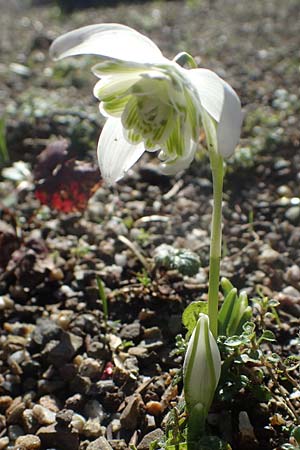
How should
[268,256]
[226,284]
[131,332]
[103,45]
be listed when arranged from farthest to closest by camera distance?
[268,256], [131,332], [226,284], [103,45]

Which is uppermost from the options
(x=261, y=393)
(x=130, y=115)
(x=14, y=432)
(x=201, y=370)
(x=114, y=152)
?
(x=130, y=115)

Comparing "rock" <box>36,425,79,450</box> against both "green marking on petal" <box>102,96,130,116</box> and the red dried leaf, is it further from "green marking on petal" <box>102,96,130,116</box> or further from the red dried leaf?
the red dried leaf

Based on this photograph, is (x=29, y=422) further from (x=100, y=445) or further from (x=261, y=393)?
(x=261, y=393)

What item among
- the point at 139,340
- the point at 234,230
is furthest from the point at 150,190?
the point at 139,340

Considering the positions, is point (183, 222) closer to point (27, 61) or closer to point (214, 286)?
point (214, 286)

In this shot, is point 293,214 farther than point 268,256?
Yes

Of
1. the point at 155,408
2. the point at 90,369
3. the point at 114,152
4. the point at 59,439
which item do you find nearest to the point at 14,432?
the point at 59,439

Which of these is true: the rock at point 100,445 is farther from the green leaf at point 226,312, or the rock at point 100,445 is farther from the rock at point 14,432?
the green leaf at point 226,312
